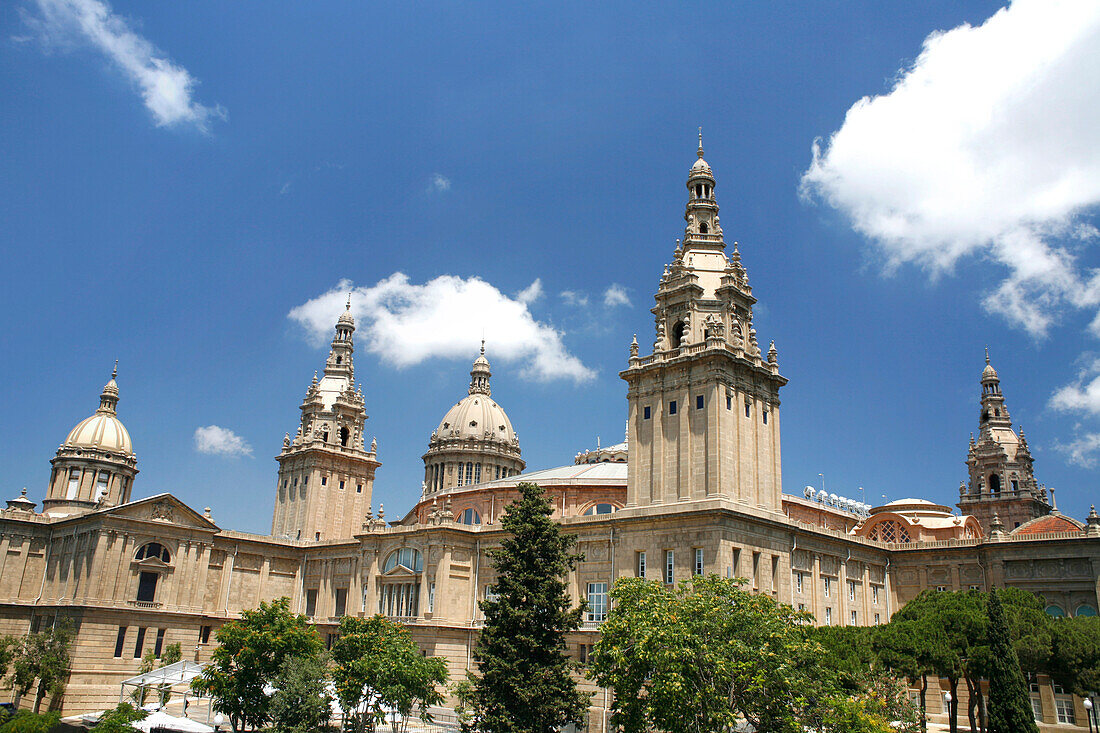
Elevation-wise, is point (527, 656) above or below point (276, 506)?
below

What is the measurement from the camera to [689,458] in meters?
60.4

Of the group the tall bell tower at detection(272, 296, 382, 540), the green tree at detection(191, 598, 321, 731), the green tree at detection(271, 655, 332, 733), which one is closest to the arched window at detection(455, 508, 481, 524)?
the tall bell tower at detection(272, 296, 382, 540)

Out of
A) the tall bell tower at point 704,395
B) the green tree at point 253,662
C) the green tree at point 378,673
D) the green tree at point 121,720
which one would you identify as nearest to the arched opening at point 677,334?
the tall bell tower at point 704,395

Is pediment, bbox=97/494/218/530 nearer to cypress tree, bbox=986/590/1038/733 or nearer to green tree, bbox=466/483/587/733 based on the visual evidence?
green tree, bbox=466/483/587/733

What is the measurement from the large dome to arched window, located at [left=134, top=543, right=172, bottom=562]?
43500mm

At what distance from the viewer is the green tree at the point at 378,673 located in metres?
45.5

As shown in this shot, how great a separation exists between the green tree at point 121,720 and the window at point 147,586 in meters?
28.1

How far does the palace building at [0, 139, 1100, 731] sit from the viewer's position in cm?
5972

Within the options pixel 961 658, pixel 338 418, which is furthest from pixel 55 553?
pixel 961 658

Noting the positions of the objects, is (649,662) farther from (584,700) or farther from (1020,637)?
(1020,637)

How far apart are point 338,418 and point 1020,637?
7185cm

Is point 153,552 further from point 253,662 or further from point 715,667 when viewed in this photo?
point 715,667

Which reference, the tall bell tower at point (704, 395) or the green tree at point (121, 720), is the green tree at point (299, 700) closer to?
the green tree at point (121, 720)

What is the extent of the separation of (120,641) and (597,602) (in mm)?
41145
